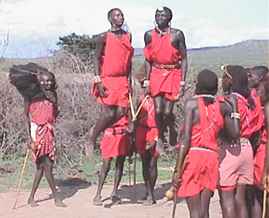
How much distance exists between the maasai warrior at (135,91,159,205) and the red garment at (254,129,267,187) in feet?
8.07

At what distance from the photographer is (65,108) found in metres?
14.6

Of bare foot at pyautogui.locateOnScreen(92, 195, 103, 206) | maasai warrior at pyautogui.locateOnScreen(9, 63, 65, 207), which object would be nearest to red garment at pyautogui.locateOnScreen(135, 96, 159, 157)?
bare foot at pyautogui.locateOnScreen(92, 195, 103, 206)

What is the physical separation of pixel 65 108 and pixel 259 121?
697cm

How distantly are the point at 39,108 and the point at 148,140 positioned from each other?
4.62 ft

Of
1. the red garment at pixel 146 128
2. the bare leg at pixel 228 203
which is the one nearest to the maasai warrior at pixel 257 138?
the bare leg at pixel 228 203

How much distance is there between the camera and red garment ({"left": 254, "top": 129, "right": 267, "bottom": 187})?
26.6 feet

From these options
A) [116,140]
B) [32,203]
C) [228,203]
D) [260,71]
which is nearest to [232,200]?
[228,203]

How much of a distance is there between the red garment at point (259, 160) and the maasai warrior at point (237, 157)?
0.41ft

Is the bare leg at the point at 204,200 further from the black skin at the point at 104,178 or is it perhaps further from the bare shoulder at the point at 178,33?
the bare shoulder at the point at 178,33

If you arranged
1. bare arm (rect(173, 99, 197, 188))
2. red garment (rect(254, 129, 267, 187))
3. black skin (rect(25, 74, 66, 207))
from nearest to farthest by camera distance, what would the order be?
bare arm (rect(173, 99, 197, 188))
red garment (rect(254, 129, 267, 187))
black skin (rect(25, 74, 66, 207))

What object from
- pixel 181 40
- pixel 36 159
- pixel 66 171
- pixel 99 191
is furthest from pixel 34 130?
pixel 66 171

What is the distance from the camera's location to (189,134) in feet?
24.3

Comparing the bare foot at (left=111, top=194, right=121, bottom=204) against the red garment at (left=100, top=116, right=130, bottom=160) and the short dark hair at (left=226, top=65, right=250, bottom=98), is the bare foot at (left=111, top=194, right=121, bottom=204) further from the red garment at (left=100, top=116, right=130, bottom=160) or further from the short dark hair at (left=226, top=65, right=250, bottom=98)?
the short dark hair at (left=226, top=65, right=250, bottom=98)

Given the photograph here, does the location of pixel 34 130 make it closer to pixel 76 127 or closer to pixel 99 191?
pixel 99 191
